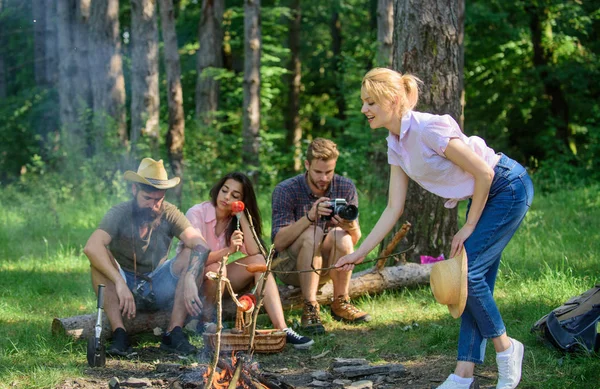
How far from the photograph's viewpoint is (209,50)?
18734mm

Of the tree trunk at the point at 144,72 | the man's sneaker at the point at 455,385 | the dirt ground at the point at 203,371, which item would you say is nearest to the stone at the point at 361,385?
the dirt ground at the point at 203,371

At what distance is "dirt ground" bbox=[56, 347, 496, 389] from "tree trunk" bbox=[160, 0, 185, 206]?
24.7 feet

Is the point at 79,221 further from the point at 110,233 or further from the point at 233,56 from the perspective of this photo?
the point at 233,56

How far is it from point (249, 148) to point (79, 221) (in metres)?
5.24

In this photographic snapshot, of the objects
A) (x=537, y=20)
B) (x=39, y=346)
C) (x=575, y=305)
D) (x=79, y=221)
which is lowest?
(x=79, y=221)

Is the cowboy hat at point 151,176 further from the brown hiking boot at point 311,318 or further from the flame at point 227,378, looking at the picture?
the flame at point 227,378

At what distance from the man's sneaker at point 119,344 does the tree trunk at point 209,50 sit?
1347cm

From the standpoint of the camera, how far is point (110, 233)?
209 inches

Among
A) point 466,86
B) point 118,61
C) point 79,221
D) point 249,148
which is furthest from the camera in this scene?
point 466,86

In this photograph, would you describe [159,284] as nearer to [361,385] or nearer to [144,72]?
[361,385]

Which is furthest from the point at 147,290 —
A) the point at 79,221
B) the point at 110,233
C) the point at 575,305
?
the point at 79,221

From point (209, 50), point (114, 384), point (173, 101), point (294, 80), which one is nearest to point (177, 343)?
point (114, 384)

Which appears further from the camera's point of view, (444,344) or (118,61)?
(118,61)

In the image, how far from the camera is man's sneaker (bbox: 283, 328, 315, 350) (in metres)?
5.35
